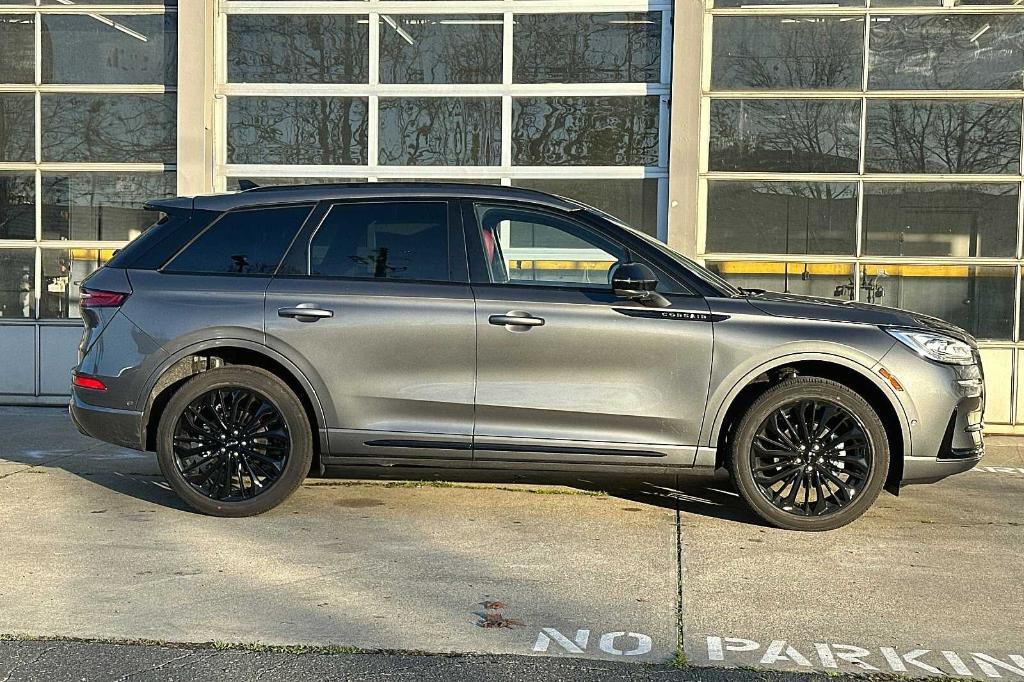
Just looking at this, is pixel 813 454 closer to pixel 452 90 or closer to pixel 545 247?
pixel 545 247

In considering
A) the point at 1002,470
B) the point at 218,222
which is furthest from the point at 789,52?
the point at 218,222

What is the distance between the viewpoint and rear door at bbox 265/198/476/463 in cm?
616

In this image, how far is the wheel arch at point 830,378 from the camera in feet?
19.8

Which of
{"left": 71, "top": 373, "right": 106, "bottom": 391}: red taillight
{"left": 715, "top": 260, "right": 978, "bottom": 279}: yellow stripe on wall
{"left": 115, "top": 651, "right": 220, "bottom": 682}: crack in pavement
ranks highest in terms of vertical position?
{"left": 715, "top": 260, "right": 978, "bottom": 279}: yellow stripe on wall

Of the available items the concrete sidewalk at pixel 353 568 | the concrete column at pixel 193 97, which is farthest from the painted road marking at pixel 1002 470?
the concrete column at pixel 193 97

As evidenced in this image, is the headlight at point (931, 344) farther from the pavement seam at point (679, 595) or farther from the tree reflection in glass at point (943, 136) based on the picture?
the tree reflection in glass at point (943, 136)

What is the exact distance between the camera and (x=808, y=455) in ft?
20.0

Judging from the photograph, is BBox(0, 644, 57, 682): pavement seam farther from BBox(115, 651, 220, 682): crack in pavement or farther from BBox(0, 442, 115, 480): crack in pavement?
BBox(0, 442, 115, 480): crack in pavement

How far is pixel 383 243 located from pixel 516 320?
0.87 metres

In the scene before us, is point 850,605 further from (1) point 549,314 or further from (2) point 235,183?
(2) point 235,183

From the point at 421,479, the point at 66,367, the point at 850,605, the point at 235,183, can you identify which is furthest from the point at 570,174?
the point at 850,605

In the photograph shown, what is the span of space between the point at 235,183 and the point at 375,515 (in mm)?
6086

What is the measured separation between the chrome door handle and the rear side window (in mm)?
1213

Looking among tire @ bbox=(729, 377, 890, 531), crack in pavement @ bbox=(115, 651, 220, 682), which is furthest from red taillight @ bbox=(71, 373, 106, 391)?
tire @ bbox=(729, 377, 890, 531)
